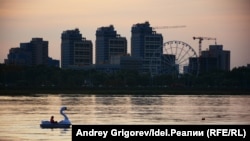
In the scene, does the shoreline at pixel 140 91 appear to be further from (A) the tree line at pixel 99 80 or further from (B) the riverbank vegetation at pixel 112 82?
(A) the tree line at pixel 99 80

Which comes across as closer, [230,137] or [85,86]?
[230,137]

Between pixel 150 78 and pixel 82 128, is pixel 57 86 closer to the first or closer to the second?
pixel 150 78

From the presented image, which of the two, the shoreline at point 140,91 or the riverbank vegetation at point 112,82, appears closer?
the shoreline at point 140,91

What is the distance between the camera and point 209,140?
23547mm

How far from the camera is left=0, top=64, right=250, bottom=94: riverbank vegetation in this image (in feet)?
532

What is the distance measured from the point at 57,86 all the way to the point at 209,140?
13932 cm

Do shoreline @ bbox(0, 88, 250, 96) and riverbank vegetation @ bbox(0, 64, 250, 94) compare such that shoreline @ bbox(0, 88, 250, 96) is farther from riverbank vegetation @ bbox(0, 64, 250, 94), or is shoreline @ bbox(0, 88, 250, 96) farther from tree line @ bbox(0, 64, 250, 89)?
tree line @ bbox(0, 64, 250, 89)

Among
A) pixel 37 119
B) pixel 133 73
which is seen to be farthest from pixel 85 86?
pixel 37 119

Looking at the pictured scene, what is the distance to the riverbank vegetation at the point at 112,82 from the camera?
162125mm

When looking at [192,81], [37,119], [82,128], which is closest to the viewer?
[82,128]

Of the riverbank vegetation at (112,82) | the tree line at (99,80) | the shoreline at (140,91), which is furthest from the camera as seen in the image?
the tree line at (99,80)

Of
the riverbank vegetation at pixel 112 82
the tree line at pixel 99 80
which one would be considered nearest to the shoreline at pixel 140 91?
the riverbank vegetation at pixel 112 82

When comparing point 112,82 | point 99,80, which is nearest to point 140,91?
point 112,82

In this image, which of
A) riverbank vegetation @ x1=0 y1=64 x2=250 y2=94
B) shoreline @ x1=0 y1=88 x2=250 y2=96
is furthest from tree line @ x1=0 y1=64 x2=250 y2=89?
shoreline @ x1=0 y1=88 x2=250 y2=96
